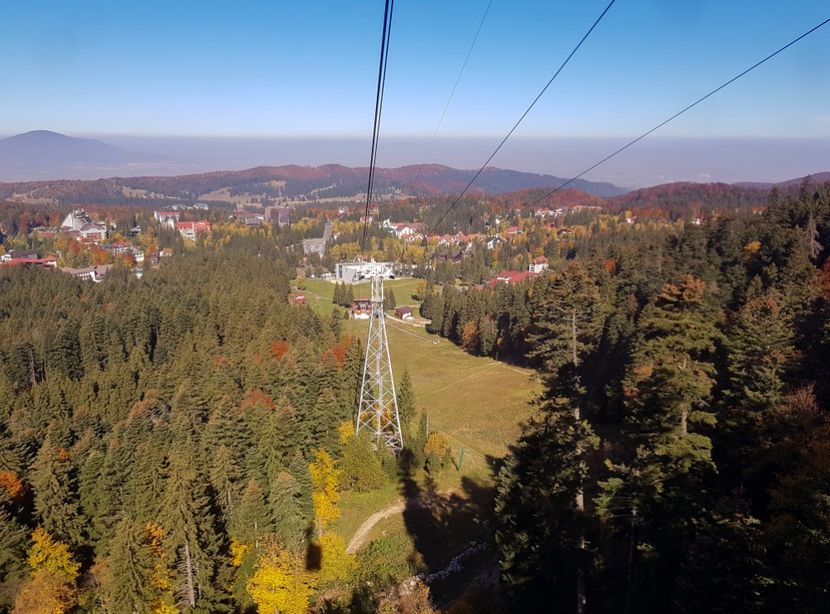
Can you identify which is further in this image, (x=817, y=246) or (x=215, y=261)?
(x=215, y=261)

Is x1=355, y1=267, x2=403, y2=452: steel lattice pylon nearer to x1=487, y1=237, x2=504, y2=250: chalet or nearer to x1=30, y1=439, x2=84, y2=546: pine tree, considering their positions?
x1=30, y1=439, x2=84, y2=546: pine tree

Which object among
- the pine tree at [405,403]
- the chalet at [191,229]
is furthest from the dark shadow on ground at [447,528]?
the chalet at [191,229]

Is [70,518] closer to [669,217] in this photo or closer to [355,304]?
[355,304]

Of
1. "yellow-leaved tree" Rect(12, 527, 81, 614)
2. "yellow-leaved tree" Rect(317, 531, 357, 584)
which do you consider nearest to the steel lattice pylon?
"yellow-leaved tree" Rect(317, 531, 357, 584)

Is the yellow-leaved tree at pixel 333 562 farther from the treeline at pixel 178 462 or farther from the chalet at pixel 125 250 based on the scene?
the chalet at pixel 125 250

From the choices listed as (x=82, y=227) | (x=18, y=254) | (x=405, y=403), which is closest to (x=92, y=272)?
(x=18, y=254)

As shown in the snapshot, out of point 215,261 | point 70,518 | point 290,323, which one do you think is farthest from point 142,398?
point 215,261
